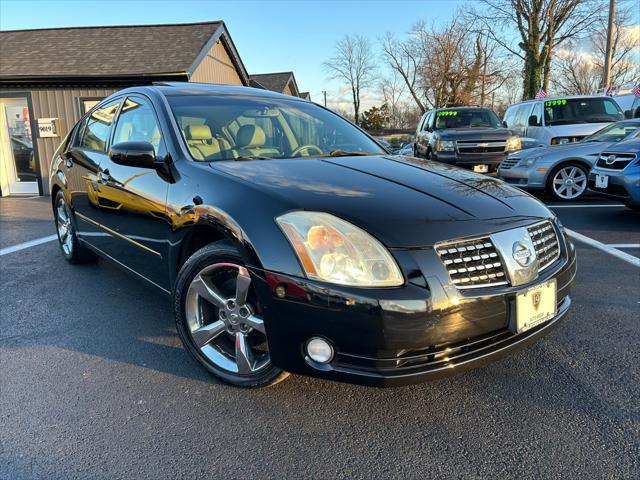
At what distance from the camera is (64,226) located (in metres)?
4.89

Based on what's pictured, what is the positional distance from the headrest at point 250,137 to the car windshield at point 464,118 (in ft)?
29.3

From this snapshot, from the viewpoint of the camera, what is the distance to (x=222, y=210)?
225cm

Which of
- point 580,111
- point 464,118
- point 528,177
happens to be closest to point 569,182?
point 528,177

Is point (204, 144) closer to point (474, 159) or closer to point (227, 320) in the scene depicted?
point (227, 320)

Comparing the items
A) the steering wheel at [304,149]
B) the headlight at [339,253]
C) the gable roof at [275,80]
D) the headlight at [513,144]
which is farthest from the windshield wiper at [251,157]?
the gable roof at [275,80]

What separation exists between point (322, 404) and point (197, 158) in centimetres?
150

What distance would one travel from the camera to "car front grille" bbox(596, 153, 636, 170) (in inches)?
234

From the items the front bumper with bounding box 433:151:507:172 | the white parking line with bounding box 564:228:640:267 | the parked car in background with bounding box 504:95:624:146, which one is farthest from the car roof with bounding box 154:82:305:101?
the parked car in background with bounding box 504:95:624:146

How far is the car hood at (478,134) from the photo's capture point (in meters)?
9.89

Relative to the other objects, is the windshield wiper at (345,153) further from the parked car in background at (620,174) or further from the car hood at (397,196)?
the parked car in background at (620,174)

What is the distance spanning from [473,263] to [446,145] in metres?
8.61

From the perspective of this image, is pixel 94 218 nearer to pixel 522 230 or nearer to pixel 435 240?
pixel 435 240

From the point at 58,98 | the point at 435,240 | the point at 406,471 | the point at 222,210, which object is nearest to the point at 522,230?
the point at 435,240

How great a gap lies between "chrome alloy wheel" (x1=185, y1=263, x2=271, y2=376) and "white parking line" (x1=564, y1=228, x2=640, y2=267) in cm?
327
